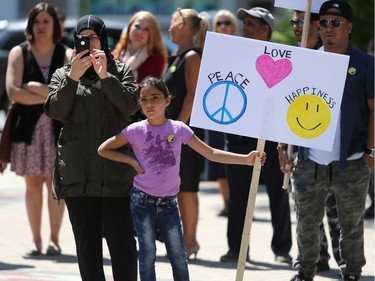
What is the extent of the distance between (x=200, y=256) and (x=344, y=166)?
2.25 metres

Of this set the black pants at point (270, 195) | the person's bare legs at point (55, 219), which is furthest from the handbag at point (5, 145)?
the black pants at point (270, 195)

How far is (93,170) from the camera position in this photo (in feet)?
21.8

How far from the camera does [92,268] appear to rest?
22.1 feet

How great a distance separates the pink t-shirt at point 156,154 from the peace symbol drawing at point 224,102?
12.1 inches

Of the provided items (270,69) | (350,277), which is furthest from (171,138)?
(350,277)

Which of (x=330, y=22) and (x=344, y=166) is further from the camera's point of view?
(x=344, y=166)

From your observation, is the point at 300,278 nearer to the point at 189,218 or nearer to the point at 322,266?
the point at 322,266

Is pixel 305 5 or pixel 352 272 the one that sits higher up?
pixel 305 5

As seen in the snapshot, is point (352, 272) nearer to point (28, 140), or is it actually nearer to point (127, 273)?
point (127, 273)

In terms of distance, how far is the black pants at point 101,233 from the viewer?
666 cm

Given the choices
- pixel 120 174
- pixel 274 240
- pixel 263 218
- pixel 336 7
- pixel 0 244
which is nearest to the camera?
pixel 120 174

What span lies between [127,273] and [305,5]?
219cm

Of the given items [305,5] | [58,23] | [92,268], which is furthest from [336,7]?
[58,23]

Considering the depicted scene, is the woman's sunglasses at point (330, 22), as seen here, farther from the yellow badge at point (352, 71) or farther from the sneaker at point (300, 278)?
the sneaker at point (300, 278)
